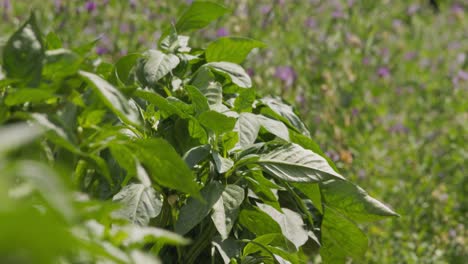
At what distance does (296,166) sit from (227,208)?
0.14 meters

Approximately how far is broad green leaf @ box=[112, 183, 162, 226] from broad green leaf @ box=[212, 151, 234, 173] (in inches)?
4.6

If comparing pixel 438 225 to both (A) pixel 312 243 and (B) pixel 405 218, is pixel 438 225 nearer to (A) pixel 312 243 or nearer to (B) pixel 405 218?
(B) pixel 405 218

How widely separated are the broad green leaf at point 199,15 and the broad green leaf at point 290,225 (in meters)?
0.39

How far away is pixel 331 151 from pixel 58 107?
2.40 metres

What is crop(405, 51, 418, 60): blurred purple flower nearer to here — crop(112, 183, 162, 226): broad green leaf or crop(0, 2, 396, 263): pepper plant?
crop(0, 2, 396, 263): pepper plant

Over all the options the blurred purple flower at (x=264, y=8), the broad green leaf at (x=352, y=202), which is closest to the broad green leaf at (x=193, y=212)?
the broad green leaf at (x=352, y=202)

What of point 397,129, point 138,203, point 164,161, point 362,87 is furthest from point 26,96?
point 362,87

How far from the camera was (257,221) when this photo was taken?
1.30 meters

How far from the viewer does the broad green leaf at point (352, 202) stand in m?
1.36

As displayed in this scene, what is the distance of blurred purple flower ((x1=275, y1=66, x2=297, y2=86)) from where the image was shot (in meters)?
3.77

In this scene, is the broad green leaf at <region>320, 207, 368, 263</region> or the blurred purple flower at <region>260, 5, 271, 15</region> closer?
the broad green leaf at <region>320, 207, 368, 263</region>

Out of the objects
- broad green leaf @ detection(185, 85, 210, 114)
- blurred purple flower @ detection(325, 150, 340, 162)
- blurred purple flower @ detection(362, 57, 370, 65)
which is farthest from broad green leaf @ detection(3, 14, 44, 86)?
blurred purple flower @ detection(362, 57, 370, 65)

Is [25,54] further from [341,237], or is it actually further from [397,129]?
[397,129]

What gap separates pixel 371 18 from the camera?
5.27 meters
